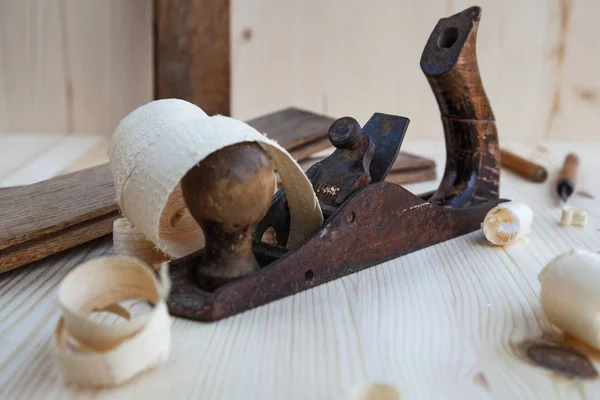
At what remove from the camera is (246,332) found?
1228 mm

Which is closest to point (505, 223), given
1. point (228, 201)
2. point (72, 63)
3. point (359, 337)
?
point (359, 337)

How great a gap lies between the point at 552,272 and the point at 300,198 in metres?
0.52

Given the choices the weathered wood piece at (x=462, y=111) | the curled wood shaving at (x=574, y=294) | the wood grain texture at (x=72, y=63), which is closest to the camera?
the curled wood shaving at (x=574, y=294)

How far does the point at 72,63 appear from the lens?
2936 millimetres

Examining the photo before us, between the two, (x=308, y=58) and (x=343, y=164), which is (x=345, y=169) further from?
(x=308, y=58)

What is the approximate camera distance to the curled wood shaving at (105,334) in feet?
3.39

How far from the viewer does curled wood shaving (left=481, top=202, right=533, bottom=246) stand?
172 centimetres

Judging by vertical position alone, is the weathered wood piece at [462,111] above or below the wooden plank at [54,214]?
above

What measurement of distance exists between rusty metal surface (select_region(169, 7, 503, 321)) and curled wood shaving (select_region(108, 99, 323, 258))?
0.08m

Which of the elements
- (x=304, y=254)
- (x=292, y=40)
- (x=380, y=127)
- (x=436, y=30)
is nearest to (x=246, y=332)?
(x=304, y=254)

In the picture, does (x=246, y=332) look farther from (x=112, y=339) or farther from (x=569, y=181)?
(x=569, y=181)

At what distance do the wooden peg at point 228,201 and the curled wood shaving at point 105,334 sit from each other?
16cm

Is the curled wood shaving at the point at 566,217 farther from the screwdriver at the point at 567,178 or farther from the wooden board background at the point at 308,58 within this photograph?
the wooden board background at the point at 308,58

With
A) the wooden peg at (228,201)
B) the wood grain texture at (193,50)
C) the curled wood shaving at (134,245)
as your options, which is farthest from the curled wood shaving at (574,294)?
the wood grain texture at (193,50)
